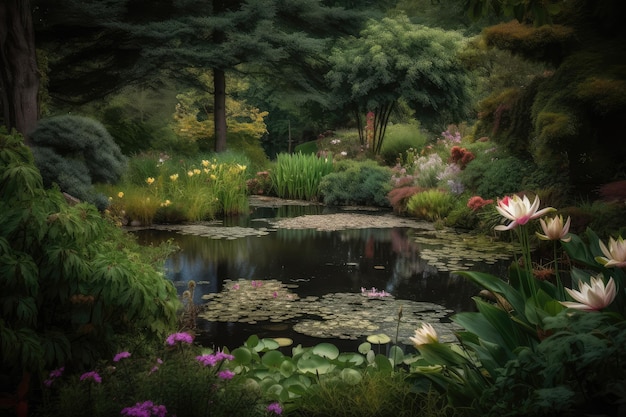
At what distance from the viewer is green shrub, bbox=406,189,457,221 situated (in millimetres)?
10844

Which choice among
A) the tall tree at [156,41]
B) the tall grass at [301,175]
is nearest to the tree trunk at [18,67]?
the tall grass at [301,175]

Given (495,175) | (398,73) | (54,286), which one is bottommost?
(54,286)

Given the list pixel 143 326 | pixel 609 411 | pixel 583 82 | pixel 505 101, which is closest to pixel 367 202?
pixel 505 101

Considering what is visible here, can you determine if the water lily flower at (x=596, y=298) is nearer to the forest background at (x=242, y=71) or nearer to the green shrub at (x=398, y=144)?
the forest background at (x=242, y=71)

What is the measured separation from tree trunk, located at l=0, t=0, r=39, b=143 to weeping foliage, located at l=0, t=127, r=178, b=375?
624 centimetres

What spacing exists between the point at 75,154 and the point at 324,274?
3.86m

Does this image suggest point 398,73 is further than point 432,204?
Yes

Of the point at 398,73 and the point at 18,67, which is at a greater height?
the point at 398,73

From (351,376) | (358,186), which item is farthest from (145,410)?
(358,186)

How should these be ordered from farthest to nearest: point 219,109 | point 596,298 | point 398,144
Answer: point 219,109 → point 398,144 → point 596,298

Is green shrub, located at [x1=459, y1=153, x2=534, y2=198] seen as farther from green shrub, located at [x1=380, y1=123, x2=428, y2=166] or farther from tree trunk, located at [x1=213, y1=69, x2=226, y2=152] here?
tree trunk, located at [x1=213, y1=69, x2=226, y2=152]

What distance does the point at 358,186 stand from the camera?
1417 cm

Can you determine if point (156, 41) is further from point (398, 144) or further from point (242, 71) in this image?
point (398, 144)

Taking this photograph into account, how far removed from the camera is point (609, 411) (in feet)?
6.75
